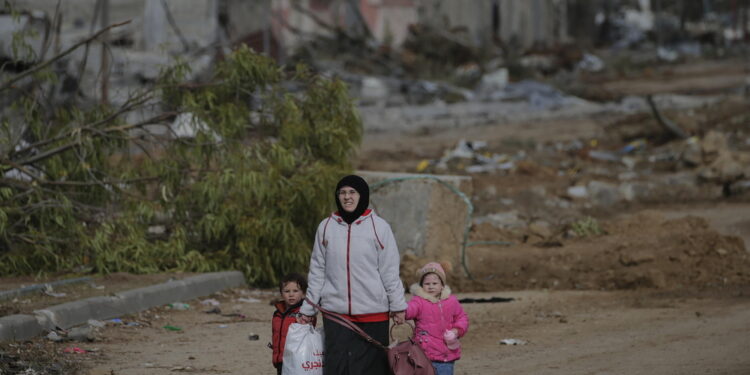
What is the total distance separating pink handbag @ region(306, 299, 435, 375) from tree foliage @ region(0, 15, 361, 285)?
5.00 m

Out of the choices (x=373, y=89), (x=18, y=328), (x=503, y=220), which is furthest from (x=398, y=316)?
(x=373, y=89)

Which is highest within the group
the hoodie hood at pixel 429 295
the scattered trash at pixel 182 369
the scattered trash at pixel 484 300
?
the hoodie hood at pixel 429 295

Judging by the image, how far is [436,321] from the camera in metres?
5.44

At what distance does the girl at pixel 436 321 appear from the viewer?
541cm

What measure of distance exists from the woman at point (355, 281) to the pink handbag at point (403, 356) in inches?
1.5

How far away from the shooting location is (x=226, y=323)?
8.54 m

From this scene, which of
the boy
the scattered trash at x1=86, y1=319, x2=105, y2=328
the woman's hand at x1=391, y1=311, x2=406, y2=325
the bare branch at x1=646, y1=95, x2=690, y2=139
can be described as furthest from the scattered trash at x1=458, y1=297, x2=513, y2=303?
the bare branch at x1=646, y1=95, x2=690, y2=139

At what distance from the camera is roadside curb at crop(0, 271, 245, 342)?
7.16 m

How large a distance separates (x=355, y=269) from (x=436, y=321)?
0.57 m

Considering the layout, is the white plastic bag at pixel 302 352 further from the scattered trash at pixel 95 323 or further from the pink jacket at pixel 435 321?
the scattered trash at pixel 95 323

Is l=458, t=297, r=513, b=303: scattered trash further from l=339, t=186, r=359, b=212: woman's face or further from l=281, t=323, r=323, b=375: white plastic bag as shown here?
l=339, t=186, r=359, b=212: woman's face

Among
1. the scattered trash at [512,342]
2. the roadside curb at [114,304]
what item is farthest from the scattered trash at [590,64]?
the scattered trash at [512,342]

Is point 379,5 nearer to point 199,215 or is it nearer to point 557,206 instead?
point 557,206

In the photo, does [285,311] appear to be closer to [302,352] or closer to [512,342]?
[302,352]
